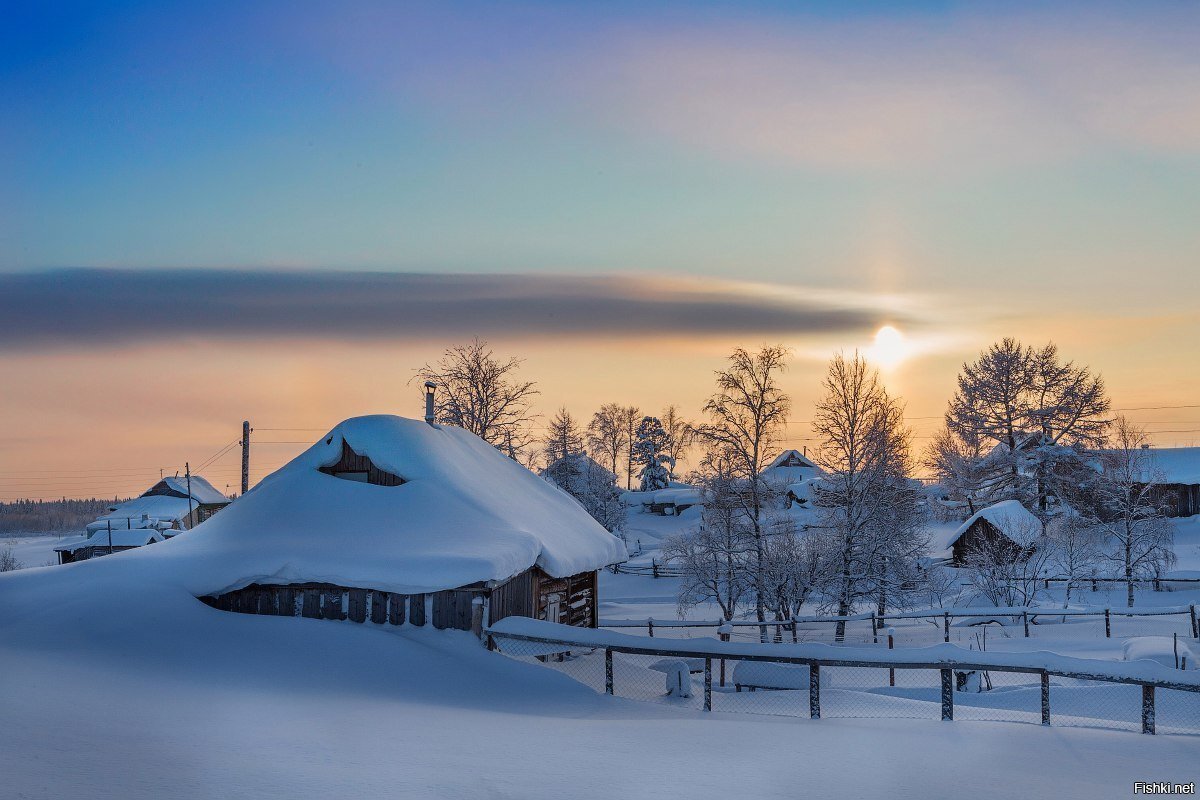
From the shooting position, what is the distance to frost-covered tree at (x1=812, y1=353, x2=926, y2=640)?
31750 millimetres

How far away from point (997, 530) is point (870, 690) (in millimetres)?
31477

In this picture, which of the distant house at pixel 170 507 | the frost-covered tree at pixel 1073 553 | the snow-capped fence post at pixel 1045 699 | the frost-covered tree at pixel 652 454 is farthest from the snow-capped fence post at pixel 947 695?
the frost-covered tree at pixel 652 454

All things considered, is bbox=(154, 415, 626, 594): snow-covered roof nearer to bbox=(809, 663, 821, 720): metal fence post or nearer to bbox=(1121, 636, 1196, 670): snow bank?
bbox=(809, 663, 821, 720): metal fence post

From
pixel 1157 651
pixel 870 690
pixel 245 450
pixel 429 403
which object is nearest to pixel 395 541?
pixel 429 403

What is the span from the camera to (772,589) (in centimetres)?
3234

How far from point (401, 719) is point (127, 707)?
2.99 metres

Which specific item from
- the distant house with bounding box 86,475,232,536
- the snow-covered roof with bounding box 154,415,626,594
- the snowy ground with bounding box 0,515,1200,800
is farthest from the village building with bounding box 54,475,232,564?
the snowy ground with bounding box 0,515,1200,800

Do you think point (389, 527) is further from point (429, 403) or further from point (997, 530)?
point (997, 530)

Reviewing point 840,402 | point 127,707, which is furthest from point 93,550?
point 127,707

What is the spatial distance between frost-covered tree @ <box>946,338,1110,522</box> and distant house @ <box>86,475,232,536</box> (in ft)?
174

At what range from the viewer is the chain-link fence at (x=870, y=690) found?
1283cm

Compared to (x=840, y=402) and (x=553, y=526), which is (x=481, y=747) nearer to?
(x=553, y=526)

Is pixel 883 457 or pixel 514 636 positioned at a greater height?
pixel 883 457

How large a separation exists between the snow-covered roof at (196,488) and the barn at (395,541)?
57.9m
